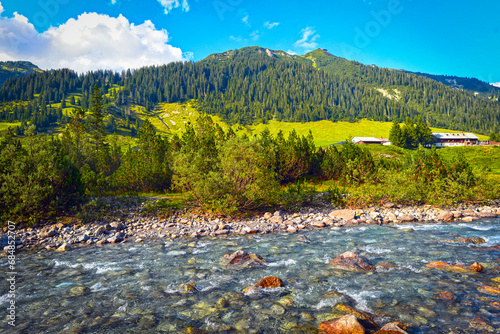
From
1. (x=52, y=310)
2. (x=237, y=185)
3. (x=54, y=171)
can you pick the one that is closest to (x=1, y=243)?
(x=54, y=171)

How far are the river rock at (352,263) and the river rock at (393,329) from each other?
3.25 m

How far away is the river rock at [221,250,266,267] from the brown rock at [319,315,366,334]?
4.04 metres

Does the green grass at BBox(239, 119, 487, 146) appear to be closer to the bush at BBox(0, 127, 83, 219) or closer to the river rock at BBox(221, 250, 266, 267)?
the bush at BBox(0, 127, 83, 219)

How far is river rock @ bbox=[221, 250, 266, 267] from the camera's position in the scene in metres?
9.30

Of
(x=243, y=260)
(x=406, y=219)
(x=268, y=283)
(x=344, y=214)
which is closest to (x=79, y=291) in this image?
(x=243, y=260)

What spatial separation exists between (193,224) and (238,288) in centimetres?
864

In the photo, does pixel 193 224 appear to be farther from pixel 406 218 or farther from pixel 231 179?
pixel 406 218

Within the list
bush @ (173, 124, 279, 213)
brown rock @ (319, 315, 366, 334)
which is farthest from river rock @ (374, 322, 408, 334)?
bush @ (173, 124, 279, 213)

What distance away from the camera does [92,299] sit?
6.92 metres

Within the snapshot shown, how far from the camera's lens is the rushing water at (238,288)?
5.75 m

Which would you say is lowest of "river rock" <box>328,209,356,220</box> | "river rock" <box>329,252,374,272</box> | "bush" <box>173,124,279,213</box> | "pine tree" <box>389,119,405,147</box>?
"river rock" <box>328,209,356,220</box>

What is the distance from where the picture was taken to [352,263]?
28.9ft

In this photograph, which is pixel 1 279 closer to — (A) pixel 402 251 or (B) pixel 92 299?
(B) pixel 92 299

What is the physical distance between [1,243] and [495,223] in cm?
2461
